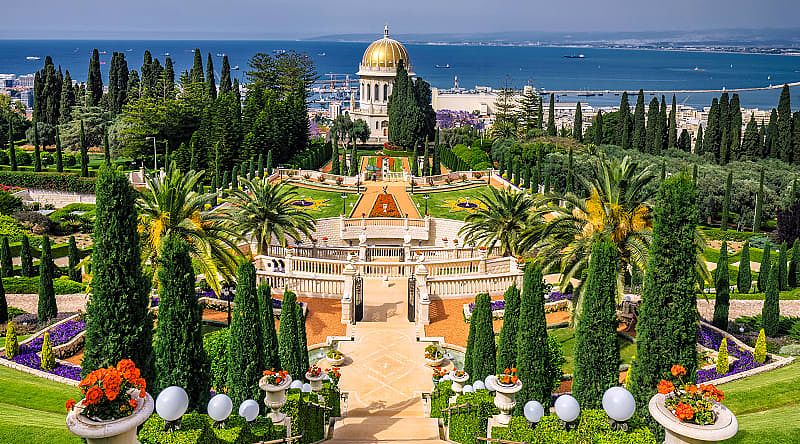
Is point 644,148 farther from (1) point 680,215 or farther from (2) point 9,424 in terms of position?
(2) point 9,424

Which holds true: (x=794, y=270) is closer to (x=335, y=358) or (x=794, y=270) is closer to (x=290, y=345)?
(x=335, y=358)

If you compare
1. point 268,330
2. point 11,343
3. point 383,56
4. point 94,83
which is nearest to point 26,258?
point 11,343

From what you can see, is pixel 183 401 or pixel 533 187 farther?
pixel 533 187

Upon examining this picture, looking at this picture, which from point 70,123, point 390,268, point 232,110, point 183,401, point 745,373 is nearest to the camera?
point 183,401

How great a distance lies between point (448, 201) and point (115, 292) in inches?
1667

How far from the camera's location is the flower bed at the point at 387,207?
48.4 meters

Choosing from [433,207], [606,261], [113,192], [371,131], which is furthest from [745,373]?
[371,131]

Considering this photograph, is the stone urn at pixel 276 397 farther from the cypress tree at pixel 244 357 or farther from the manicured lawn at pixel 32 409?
the manicured lawn at pixel 32 409

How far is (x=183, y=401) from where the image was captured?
9.83m

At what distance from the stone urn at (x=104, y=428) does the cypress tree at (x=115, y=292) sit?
458cm

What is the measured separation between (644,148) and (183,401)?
200 ft

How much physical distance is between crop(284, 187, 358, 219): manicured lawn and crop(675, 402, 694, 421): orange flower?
129 feet

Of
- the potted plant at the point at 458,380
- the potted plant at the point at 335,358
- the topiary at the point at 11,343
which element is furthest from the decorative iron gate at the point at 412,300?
the topiary at the point at 11,343

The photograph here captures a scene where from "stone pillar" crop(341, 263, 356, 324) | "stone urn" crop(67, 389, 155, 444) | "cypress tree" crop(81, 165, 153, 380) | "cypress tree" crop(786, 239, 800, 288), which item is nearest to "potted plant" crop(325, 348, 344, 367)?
"stone pillar" crop(341, 263, 356, 324)
